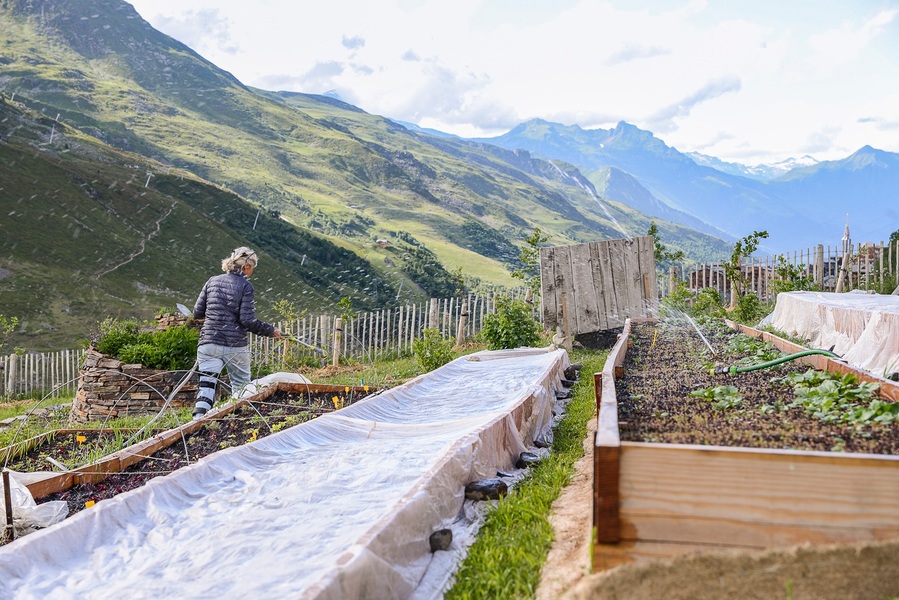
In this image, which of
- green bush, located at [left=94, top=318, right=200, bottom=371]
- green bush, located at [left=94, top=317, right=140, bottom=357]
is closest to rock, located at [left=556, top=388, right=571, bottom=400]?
green bush, located at [left=94, top=318, right=200, bottom=371]

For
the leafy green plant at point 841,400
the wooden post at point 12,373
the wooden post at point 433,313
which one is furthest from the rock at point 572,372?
the wooden post at point 12,373

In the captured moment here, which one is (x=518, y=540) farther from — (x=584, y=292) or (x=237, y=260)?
(x=584, y=292)

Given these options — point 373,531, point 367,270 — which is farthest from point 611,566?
point 367,270

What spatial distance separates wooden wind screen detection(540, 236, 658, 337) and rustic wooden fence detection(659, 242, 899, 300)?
5.05 metres

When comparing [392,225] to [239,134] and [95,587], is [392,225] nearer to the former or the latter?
[239,134]

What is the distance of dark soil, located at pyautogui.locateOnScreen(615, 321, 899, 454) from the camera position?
288cm

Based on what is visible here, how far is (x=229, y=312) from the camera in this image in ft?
23.3

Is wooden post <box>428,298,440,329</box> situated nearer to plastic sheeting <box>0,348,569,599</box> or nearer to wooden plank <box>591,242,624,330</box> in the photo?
wooden plank <box>591,242,624,330</box>

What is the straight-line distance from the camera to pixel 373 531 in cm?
282

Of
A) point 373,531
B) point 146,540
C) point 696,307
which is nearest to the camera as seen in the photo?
point 373,531

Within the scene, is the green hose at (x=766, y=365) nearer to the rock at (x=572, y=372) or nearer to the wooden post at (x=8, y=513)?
the rock at (x=572, y=372)

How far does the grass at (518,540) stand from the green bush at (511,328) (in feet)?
17.3

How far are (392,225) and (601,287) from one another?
9286 cm

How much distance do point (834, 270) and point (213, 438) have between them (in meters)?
17.9
